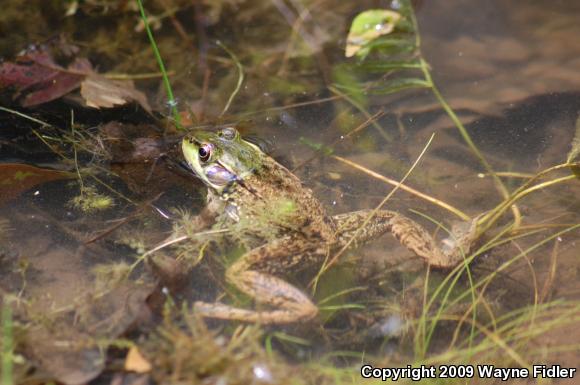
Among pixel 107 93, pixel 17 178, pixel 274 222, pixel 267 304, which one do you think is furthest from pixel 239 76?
pixel 267 304

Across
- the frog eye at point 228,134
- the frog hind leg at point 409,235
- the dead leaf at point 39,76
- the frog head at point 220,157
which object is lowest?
the frog hind leg at point 409,235

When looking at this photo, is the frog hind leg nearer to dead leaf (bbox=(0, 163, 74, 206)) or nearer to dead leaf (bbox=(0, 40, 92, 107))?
dead leaf (bbox=(0, 163, 74, 206))

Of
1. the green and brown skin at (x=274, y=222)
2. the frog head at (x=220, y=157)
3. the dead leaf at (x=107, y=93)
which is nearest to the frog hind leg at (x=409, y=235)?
the green and brown skin at (x=274, y=222)

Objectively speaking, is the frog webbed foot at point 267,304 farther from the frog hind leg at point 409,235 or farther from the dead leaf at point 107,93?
the dead leaf at point 107,93

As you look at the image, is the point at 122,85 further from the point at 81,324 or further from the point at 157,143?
the point at 81,324

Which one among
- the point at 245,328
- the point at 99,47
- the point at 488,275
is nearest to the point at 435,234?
the point at 488,275

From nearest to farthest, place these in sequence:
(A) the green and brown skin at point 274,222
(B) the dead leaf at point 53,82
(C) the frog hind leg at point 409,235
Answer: (A) the green and brown skin at point 274,222, (C) the frog hind leg at point 409,235, (B) the dead leaf at point 53,82

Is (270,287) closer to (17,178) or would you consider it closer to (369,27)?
(17,178)
